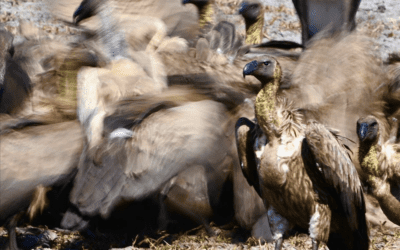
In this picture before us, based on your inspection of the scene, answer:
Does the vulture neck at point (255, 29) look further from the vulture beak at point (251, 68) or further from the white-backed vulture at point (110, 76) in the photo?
the vulture beak at point (251, 68)

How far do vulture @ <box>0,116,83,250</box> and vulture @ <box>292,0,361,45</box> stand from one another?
4.71 ft

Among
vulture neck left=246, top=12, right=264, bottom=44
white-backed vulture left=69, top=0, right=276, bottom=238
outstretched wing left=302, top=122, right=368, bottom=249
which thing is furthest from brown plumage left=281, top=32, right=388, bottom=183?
vulture neck left=246, top=12, right=264, bottom=44

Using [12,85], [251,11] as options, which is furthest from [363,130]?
[12,85]

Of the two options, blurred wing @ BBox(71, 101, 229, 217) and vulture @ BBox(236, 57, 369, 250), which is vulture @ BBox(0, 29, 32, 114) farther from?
vulture @ BBox(236, 57, 369, 250)

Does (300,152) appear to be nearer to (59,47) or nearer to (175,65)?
(175,65)

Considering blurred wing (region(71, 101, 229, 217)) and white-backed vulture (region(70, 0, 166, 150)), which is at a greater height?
white-backed vulture (region(70, 0, 166, 150))

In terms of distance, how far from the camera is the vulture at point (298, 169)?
2.30m

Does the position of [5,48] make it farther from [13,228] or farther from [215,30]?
[215,30]

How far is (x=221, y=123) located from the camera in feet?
8.39

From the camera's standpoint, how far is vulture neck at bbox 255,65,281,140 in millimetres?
2291

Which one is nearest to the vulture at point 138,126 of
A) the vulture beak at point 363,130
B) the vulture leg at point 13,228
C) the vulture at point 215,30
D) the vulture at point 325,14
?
Answer: the vulture leg at point 13,228

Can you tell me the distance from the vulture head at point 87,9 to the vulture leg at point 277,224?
51.0 inches

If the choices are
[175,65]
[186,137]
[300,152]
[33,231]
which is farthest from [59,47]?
[300,152]

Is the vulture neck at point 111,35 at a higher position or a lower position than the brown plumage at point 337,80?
higher
